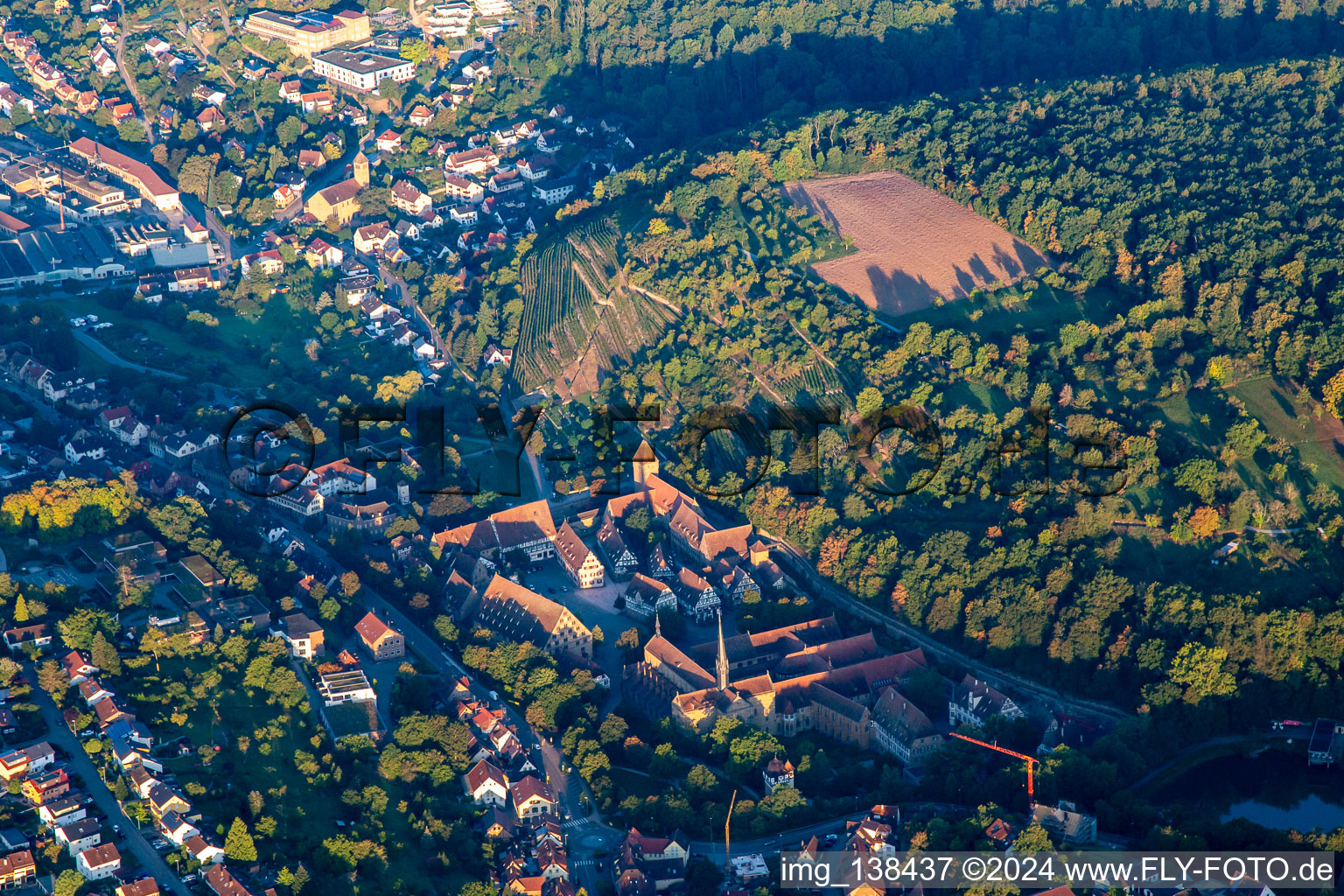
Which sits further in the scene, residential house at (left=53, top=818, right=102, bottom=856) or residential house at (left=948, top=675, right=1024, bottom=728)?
residential house at (left=948, top=675, right=1024, bottom=728)

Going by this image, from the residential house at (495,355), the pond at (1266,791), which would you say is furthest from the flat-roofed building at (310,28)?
the pond at (1266,791)

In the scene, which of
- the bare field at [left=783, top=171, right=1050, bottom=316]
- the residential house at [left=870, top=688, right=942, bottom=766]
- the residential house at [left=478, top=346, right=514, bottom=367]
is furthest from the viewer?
the residential house at [left=478, top=346, right=514, bottom=367]

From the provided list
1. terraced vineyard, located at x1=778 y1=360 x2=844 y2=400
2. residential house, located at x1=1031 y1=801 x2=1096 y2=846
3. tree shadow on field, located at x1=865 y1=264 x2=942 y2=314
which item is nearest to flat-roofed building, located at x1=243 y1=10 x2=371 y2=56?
tree shadow on field, located at x1=865 y1=264 x2=942 y2=314

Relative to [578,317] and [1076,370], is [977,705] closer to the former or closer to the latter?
[1076,370]

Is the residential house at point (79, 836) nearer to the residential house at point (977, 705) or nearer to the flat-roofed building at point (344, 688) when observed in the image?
the flat-roofed building at point (344, 688)

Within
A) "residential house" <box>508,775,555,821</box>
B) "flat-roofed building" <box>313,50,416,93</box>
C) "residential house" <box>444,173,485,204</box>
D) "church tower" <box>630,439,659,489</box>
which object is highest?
"flat-roofed building" <box>313,50,416,93</box>

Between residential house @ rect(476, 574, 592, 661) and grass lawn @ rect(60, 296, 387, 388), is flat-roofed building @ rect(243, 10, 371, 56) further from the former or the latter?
residential house @ rect(476, 574, 592, 661)

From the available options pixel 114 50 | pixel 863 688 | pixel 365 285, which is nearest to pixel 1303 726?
pixel 863 688

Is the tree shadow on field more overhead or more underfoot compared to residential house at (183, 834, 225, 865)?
more overhead
